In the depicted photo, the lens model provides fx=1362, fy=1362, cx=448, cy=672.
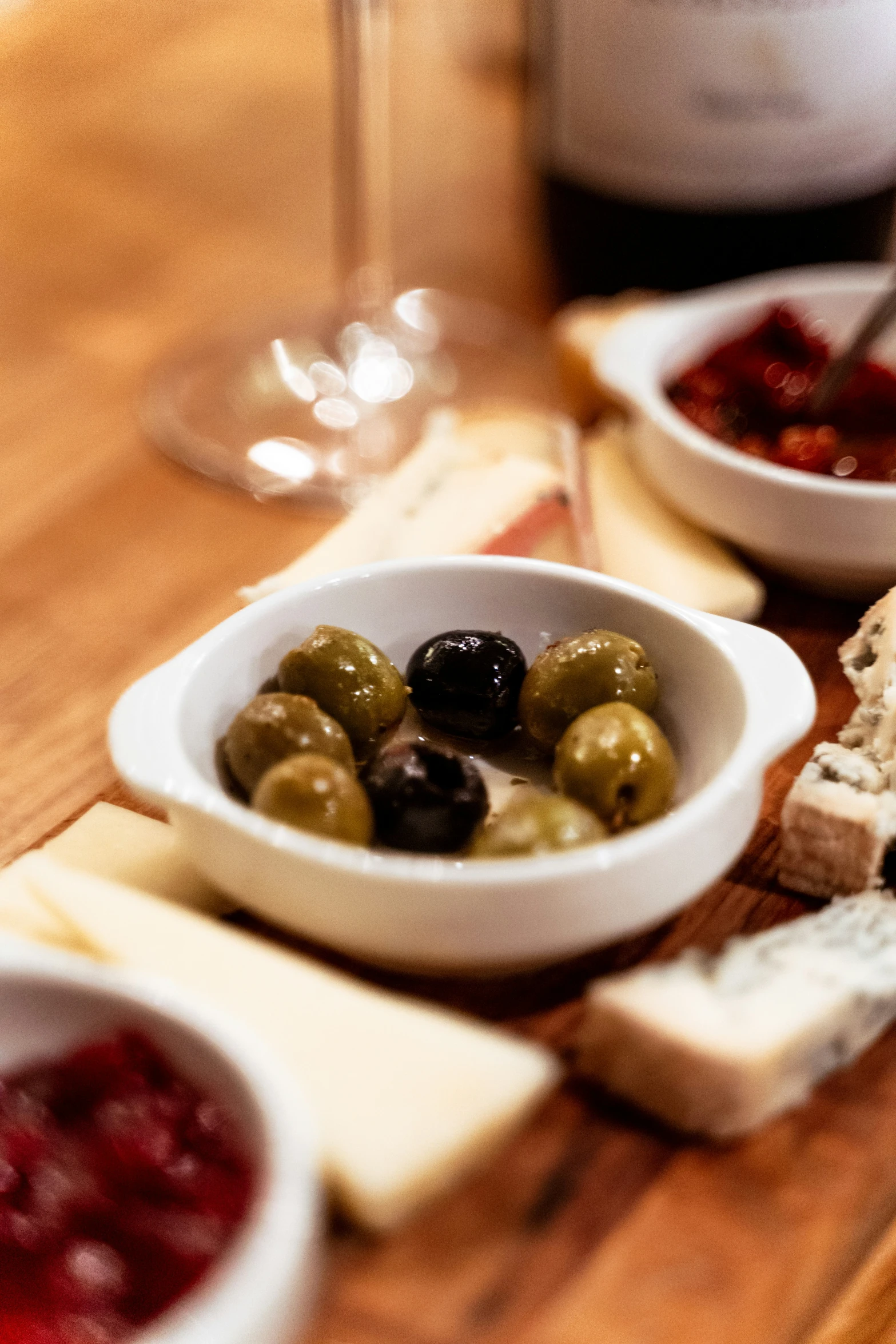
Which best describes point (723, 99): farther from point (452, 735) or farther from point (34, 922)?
point (34, 922)

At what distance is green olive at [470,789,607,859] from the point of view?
405 millimetres

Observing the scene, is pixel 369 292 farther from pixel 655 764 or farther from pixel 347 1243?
pixel 347 1243

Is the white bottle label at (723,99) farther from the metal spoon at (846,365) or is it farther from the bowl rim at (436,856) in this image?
the bowl rim at (436,856)

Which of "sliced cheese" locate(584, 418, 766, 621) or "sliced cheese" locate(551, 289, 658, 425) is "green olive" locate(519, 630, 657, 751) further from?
"sliced cheese" locate(551, 289, 658, 425)

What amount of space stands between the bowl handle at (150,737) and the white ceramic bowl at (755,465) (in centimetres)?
31

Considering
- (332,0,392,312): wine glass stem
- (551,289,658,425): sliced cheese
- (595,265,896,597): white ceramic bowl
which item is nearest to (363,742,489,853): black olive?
(595,265,896,597): white ceramic bowl

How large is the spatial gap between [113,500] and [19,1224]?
23.9 inches

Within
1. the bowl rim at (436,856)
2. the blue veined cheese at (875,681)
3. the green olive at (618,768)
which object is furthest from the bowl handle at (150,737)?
the blue veined cheese at (875,681)

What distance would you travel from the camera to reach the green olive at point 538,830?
405 millimetres

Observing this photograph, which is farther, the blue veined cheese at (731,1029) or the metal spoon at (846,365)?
the metal spoon at (846,365)

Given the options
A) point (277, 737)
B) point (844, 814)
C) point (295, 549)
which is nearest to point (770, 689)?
point (844, 814)

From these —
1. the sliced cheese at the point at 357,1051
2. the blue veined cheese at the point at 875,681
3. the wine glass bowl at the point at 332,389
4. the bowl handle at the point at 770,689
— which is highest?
the bowl handle at the point at 770,689

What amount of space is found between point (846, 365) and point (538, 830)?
16.1 inches

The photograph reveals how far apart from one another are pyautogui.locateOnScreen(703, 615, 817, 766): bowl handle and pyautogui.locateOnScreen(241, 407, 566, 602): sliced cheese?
155mm
